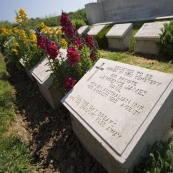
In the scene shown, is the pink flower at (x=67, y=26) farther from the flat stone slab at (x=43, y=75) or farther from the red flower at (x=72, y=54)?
the flat stone slab at (x=43, y=75)

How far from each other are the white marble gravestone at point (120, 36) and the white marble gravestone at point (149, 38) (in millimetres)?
830

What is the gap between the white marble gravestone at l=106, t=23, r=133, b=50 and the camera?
5.90 m

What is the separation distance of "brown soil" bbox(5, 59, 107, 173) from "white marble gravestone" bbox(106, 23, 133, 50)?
3.60m

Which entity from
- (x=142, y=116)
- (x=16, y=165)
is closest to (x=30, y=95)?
(x=16, y=165)

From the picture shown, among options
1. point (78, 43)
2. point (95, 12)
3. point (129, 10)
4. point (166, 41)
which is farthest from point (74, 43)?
point (95, 12)

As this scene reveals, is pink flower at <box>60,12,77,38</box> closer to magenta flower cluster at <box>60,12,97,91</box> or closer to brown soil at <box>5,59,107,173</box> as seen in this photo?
magenta flower cluster at <box>60,12,97,91</box>

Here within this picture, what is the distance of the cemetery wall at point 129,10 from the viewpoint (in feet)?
34.2

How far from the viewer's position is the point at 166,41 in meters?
4.33

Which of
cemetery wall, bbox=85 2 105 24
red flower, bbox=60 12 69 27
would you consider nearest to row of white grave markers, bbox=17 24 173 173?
red flower, bbox=60 12 69 27

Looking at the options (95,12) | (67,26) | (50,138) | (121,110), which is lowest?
(95,12)

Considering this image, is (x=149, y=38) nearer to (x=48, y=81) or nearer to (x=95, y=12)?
(x=48, y=81)

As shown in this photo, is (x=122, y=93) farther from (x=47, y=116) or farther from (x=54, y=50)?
(x=47, y=116)

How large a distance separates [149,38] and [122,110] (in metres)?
3.89

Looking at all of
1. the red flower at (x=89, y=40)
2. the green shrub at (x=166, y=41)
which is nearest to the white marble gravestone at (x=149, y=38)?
the green shrub at (x=166, y=41)
